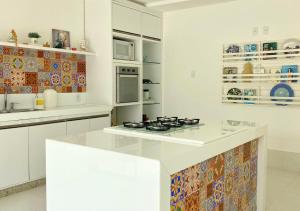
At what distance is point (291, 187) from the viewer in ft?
11.6

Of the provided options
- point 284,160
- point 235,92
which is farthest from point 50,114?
point 284,160

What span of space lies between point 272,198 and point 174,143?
1.98 m

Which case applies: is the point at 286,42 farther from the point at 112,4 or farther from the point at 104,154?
the point at 104,154

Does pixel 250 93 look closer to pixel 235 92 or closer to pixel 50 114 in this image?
pixel 235 92

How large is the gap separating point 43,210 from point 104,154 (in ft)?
5.42

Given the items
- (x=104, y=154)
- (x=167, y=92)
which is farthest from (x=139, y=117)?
(x=104, y=154)

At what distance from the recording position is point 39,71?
402 cm

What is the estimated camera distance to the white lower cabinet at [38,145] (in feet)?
11.1

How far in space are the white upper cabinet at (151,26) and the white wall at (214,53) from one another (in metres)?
0.19

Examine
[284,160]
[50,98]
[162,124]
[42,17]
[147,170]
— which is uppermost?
[42,17]

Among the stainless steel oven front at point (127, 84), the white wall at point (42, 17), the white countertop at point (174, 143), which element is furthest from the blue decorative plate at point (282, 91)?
the white wall at point (42, 17)

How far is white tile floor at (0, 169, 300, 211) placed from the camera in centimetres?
291

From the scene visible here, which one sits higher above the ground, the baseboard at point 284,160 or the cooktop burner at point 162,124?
the cooktop burner at point 162,124

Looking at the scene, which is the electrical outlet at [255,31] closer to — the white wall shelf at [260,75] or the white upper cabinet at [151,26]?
the white wall shelf at [260,75]
